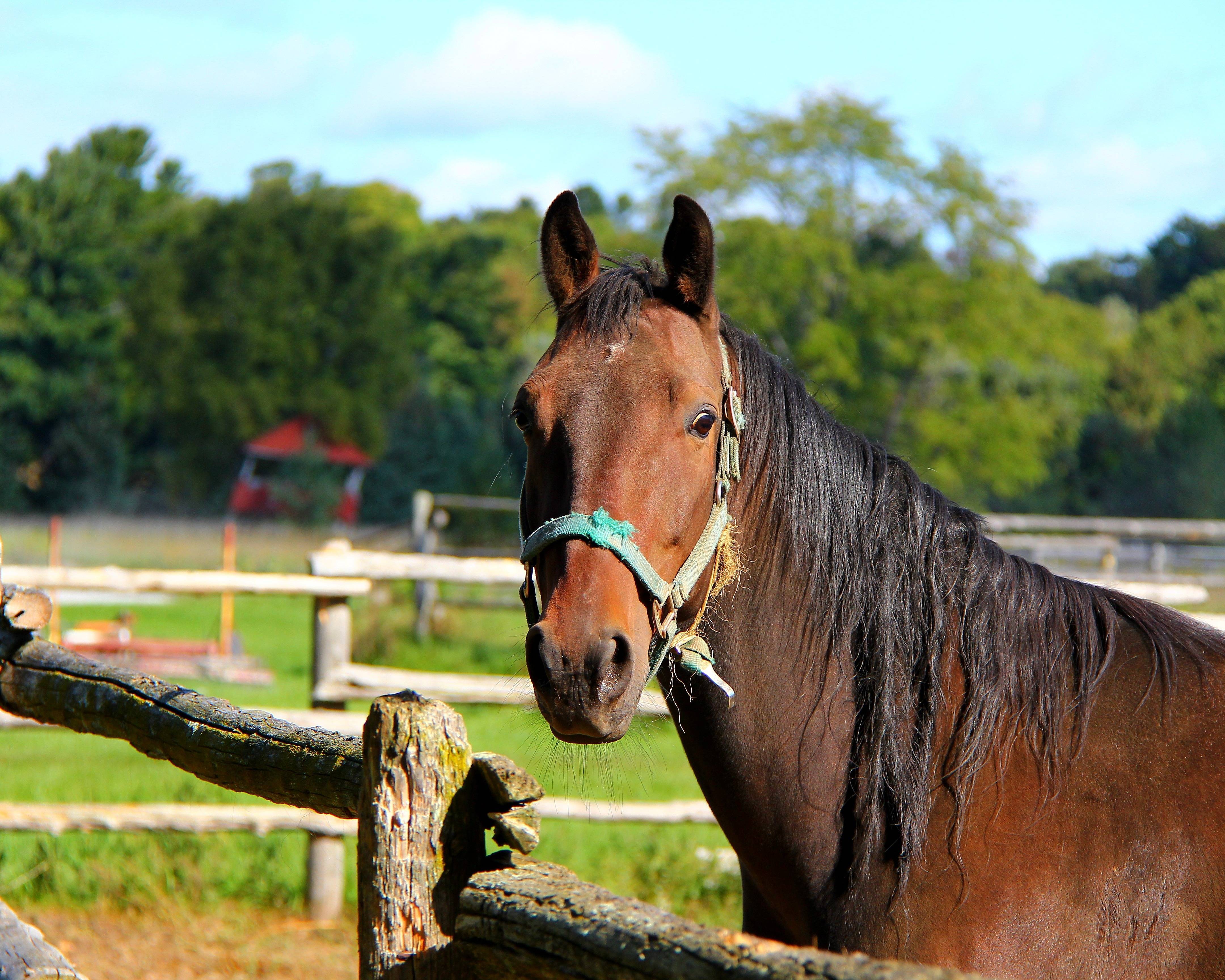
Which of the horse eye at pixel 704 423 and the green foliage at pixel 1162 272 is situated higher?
the green foliage at pixel 1162 272

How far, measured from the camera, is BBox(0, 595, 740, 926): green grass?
4688 millimetres

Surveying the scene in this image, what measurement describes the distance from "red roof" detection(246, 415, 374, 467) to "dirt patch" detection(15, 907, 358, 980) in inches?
1198

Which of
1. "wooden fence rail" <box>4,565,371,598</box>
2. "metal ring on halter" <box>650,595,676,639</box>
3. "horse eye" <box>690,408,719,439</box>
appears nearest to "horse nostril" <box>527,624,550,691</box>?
"metal ring on halter" <box>650,595,676,639</box>

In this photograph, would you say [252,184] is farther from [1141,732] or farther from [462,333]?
[1141,732]

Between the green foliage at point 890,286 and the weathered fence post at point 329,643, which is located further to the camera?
the green foliage at point 890,286

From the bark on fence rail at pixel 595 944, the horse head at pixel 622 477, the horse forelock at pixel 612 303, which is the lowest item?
the bark on fence rail at pixel 595 944

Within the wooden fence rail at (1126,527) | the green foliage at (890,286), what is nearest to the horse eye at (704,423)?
the wooden fence rail at (1126,527)

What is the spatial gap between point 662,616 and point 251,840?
4.14 meters

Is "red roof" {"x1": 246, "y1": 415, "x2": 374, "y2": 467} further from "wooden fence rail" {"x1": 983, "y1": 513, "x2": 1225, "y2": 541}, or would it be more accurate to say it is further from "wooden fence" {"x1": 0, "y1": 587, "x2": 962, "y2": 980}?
"wooden fence" {"x1": 0, "y1": 587, "x2": 962, "y2": 980}

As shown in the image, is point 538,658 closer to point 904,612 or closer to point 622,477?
point 622,477

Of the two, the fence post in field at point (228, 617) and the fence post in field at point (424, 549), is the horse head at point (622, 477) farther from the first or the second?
the fence post in field at point (424, 549)

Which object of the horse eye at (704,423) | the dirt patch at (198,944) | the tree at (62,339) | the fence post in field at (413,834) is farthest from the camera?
the tree at (62,339)

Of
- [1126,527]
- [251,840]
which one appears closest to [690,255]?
[251,840]

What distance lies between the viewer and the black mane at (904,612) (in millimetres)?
1937
